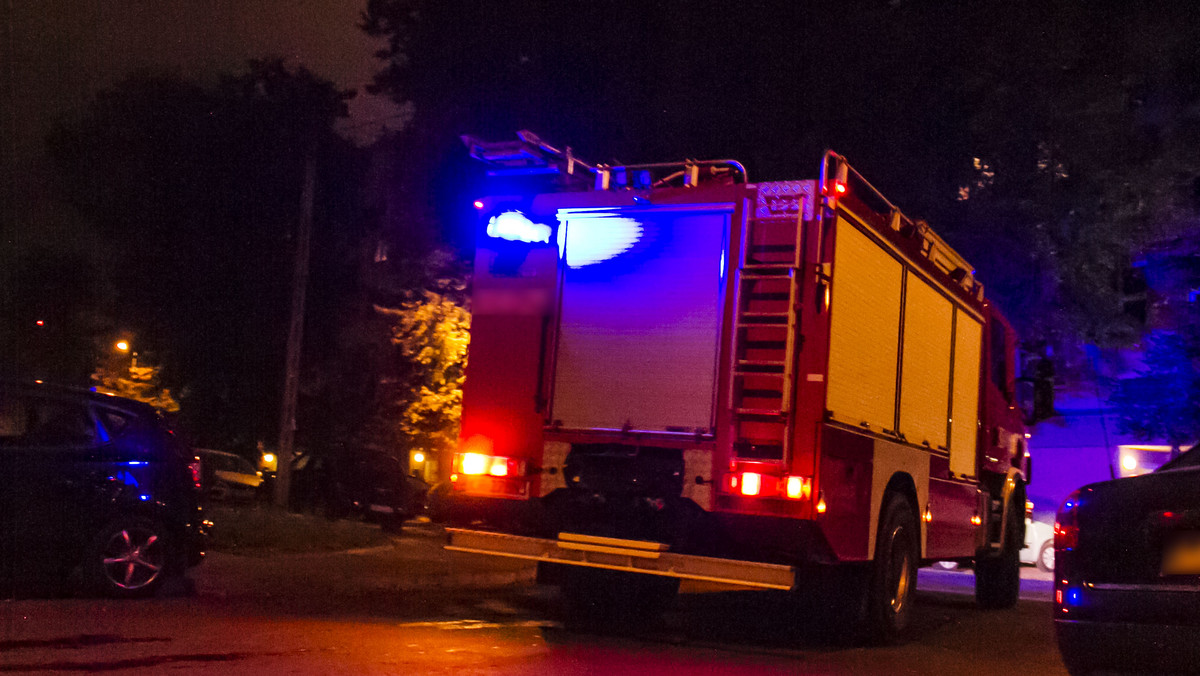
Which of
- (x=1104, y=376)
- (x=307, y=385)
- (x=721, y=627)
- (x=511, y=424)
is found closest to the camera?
(x=511, y=424)

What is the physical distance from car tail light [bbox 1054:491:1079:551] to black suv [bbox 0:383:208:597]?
22.3 feet

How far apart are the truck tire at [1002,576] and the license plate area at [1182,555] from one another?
7.12 m

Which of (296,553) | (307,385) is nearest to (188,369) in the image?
(307,385)

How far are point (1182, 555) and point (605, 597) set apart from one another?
198 inches

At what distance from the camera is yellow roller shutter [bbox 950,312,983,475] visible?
1093cm

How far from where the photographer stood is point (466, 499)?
27.8 ft

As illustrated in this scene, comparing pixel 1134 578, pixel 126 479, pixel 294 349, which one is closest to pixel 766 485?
pixel 1134 578

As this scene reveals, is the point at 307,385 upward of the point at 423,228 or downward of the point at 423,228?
downward

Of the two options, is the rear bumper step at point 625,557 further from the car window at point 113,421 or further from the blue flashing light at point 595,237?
the car window at point 113,421

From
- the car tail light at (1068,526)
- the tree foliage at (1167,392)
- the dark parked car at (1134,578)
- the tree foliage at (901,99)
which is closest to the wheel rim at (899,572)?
the car tail light at (1068,526)

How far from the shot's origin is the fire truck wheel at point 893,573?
8.65 meters

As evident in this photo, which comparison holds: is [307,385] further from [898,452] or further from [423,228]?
[898,452]

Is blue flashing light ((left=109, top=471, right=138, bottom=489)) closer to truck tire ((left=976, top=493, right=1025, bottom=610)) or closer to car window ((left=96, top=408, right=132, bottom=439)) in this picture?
car window ((left=96, top=408, right=132, bottom=439))

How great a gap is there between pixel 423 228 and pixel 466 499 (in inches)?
405
